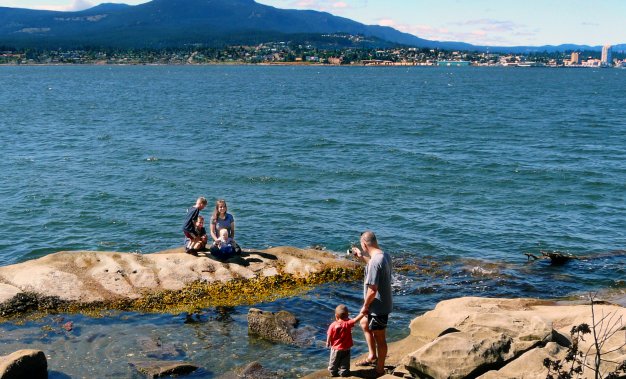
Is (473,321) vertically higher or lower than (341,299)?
higher

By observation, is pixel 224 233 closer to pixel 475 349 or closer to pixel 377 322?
pixel 377 322

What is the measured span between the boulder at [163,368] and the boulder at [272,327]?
2.12 m

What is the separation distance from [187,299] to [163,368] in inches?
160

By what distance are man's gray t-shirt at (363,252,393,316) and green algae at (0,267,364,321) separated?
6.04m

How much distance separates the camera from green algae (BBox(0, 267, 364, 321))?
16875 millimetres

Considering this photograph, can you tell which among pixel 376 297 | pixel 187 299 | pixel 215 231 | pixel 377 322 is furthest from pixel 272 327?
pixel 215 231

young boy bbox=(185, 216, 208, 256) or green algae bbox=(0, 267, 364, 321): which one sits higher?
young boy bbox=(185, 216, 208, 256)

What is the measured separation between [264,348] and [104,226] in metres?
15.3

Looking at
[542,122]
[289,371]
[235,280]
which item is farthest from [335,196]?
[542,122]

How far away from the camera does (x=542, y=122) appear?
68250 mm

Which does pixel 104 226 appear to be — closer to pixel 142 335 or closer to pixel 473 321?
pixel 142 335

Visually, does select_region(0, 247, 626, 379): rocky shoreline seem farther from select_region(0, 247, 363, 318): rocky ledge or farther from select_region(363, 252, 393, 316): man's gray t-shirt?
select_region(363, 252, 393, 316): man's gray t-shirt

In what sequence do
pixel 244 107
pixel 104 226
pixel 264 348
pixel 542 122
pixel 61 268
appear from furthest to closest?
pixel 244 107
pixel 542 122
pixel 104 226
pixel 61 268
pixel 264 348

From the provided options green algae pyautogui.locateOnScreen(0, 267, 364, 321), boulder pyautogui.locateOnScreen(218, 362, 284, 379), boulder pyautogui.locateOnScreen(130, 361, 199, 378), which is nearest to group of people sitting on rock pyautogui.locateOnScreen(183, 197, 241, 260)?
green algae pyautogui.locateOnScreen(0, 267, 364, 321)
